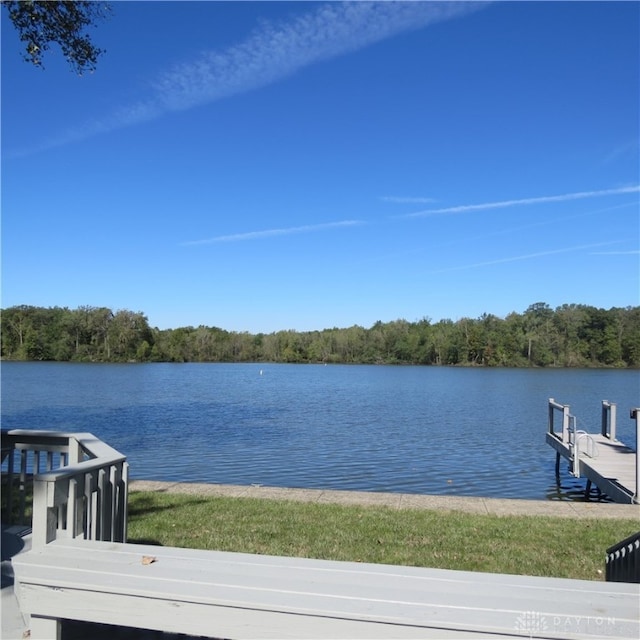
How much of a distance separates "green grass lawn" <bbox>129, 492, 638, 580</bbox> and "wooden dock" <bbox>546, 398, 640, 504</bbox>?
3.46 metres

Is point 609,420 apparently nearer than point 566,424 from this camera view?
No

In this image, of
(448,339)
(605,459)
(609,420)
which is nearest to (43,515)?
(605,459)

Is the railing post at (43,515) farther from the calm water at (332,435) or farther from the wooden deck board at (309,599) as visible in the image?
the calm water at (332,435)

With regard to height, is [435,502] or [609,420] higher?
[609,420]

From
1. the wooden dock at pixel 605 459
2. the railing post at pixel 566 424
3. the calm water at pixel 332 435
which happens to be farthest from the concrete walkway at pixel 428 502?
the railing post at pixel 566 424

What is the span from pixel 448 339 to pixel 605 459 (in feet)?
354

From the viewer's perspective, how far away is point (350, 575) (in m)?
2.64

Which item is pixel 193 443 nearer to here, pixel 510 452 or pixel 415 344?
pixel 510 452

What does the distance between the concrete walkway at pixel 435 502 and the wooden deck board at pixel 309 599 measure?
227 inches

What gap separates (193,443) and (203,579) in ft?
58.2

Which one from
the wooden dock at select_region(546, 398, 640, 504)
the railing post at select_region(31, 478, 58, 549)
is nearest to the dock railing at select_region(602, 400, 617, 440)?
the wooden dock at select_region(546, 398, 640, 504)

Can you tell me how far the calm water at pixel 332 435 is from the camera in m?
14.3

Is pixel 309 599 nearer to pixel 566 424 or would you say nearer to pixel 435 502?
pixel 435 502

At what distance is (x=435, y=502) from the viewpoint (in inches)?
337
